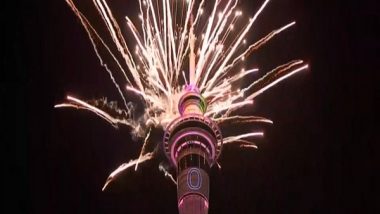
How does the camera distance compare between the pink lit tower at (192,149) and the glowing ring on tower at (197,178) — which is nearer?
the pink lit tower at (192,149)

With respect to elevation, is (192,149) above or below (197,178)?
above

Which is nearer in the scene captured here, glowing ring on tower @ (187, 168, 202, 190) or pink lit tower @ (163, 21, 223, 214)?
pink lit tower @ (163, 21, 223, 214)

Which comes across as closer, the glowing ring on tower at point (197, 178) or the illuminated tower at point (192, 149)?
the illuminated tower at point (192, 149)

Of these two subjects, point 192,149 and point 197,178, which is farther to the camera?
point 192,149

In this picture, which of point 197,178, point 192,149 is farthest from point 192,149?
point 197,178

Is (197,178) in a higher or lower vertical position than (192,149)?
lower

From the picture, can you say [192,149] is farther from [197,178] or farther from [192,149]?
[197,178]

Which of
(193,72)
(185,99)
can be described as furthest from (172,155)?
(193,72)
